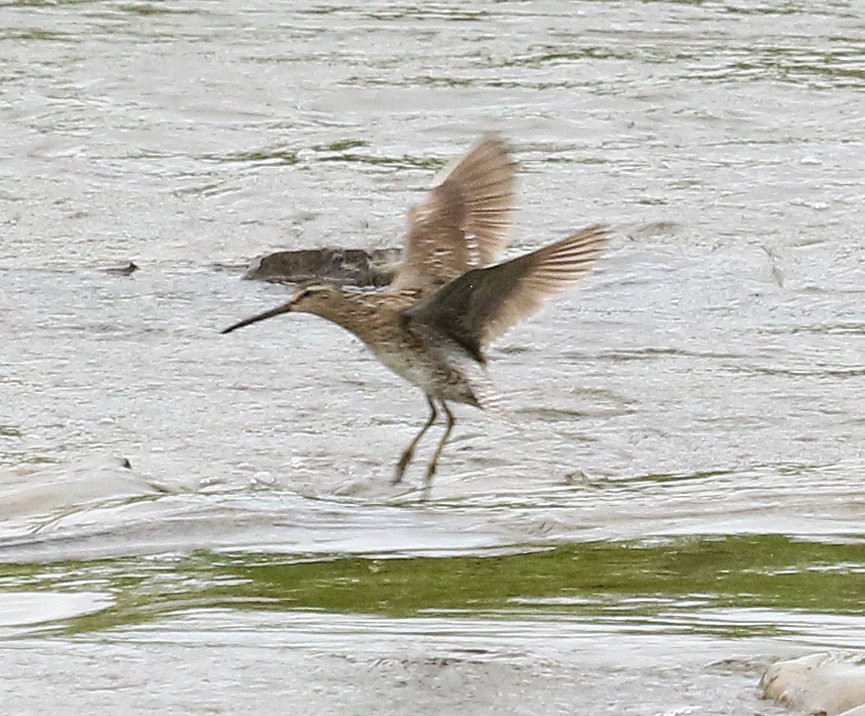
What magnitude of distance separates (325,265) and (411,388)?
1.47m

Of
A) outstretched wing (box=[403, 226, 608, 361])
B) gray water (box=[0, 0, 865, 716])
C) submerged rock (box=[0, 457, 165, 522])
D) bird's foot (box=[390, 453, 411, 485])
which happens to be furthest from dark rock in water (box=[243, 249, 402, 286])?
submerged rock (box=[0, 457, 165, 522])

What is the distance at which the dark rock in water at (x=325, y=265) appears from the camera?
9633 mm

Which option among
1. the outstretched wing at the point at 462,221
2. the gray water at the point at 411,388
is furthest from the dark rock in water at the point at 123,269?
the outstretched wing at the point at 462,221

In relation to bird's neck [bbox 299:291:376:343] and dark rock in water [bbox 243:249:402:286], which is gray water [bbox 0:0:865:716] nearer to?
dark rock in water [bbox 243:249:402:286]

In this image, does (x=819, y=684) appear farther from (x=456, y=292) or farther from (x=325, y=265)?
(x=325, y=265)

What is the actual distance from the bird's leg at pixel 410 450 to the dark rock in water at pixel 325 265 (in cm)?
207

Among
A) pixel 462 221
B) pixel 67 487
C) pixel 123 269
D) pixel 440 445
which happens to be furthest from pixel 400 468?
pixel 123 269

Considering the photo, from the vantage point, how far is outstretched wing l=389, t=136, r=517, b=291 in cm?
731

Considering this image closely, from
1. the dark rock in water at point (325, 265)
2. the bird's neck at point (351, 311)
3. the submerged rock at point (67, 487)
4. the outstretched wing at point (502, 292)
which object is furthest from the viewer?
the dark rock in water at point (325, 265)

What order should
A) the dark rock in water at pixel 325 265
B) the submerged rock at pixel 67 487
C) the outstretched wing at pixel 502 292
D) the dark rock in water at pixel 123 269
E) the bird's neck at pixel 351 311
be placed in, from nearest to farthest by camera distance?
the submerged rock at pixel 67 487, the outstretched wing at pixel 502 292, the bird's neck at pixel 351 311, the dark rock in water at pixel 325 265, the dark rock in water at pixel 123 269

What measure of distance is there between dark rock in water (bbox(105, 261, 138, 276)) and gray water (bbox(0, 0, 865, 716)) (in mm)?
35

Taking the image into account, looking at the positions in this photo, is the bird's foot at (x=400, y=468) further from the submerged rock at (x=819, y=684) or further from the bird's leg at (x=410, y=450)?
the submerged rock at (x=819, y=684)

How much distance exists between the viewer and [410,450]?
7168mm

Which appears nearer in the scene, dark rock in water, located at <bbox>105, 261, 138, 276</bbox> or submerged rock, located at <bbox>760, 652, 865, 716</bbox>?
submerged rock, located at <bbox>760, 652, 865, 716</bbox>
